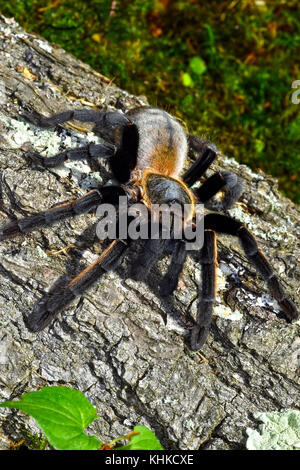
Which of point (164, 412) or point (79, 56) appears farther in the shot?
point (79, 56)

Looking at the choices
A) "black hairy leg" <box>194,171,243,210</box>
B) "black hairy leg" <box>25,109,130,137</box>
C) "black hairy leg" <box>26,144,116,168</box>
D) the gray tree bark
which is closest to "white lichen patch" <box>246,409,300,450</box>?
the gray tree bark

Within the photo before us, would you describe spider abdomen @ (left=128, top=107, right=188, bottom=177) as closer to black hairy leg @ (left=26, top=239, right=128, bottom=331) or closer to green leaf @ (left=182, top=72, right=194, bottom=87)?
black hairy leg @ (left=26, top=239, right=128, bottom=331)

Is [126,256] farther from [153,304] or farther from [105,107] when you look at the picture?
[105,107]

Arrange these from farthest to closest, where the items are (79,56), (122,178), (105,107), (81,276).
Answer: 1. (79,56)
2. (105,107)
3. (122,178)
4. (81,276)

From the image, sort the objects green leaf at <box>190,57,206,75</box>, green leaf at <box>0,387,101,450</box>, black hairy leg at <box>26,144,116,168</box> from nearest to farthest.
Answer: green leaf at <box>0,387,101,450</box>, black hairy leg at <box>26,144,116,168</box>, green leaf at <box>190,57,206,75</box>

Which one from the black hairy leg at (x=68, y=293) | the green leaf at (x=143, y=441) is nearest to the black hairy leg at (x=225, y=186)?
the black hairy leg at (x=68, y=293)

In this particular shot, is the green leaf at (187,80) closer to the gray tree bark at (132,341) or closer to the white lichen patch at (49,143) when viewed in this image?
the white lichen patch at (49,143)

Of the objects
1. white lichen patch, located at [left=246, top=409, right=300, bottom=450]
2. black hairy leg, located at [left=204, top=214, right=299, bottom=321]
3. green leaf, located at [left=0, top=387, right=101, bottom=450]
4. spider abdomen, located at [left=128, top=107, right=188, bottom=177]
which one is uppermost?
spider abdomen, located at [left=128, top=107, right=188, bottom=177]
